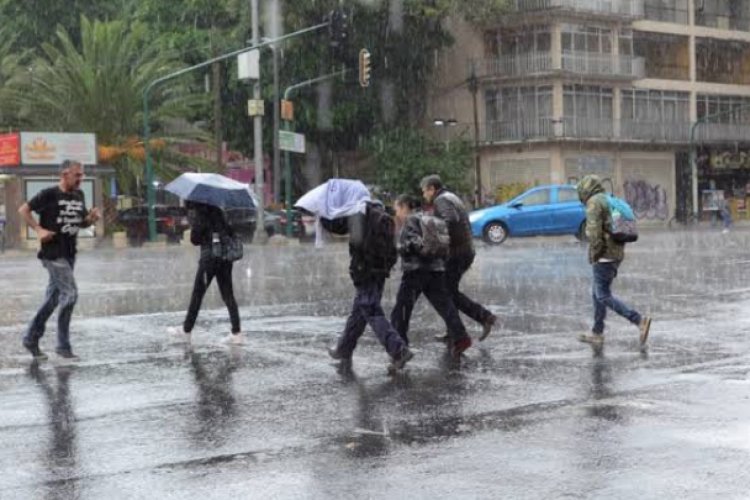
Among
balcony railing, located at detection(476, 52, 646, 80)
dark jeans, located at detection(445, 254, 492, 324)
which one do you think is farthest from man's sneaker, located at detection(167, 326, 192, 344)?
balcony railing, located at detection(476, 52, 646, 80)

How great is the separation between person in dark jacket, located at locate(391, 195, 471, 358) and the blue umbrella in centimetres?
176

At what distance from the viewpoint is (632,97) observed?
56.0m

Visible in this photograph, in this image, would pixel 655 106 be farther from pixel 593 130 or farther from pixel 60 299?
pixel 60 299

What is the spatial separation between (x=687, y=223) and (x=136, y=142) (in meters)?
27.3

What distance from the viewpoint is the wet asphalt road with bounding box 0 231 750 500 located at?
19.3 feet

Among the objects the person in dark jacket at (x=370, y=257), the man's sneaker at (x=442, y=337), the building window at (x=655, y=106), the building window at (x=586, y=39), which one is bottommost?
the man's sneaker at (x=442, y=337)

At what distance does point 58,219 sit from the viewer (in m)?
10.3

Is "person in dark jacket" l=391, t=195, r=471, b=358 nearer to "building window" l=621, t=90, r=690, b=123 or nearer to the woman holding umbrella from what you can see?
the woman holding umbrella

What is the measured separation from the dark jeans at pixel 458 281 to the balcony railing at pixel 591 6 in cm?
4279

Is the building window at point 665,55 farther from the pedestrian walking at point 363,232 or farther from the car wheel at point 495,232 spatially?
the pedestrian walking at point 363,232

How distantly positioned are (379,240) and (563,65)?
44539mm

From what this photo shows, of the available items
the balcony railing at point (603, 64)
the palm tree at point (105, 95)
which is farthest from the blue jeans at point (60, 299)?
the balcony railing at point (603, 64)

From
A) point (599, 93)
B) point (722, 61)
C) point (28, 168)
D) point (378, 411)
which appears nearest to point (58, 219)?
point (378, 411)

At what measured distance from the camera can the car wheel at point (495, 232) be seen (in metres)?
33.2
